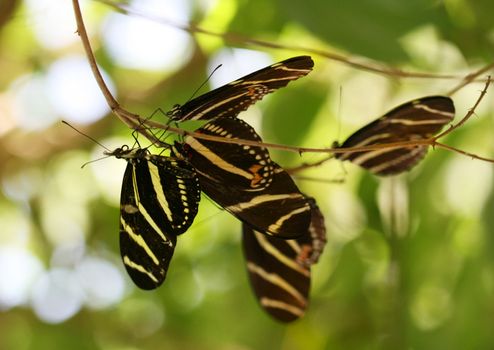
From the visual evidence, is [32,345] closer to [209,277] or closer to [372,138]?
[209,277]

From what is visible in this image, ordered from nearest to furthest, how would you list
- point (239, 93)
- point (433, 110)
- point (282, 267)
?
point (239, 93)
point (433, 110)
point (282, 267)

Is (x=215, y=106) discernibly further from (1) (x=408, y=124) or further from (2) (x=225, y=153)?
(1) (x=408, y=124)

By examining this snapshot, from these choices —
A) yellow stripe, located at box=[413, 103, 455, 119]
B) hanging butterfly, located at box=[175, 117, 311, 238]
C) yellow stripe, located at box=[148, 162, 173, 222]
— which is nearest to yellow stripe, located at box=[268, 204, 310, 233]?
hanging butterfly, located at box=[175, 117, 311, 238]

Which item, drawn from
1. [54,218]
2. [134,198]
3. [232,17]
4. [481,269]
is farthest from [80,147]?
[134,198]

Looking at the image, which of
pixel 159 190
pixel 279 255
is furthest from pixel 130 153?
pixel 279 255

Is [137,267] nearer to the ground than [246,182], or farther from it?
nearer to the ground

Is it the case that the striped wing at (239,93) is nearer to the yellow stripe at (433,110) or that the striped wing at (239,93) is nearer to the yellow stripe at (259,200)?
the yellow stripe at (259,200)
